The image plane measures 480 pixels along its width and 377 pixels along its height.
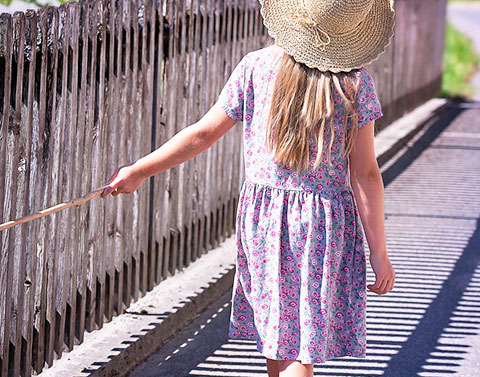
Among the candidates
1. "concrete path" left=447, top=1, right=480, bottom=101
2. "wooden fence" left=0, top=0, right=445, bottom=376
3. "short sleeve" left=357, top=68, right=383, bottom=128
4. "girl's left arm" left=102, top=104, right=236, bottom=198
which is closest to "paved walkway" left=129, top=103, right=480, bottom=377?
"wooden fence" left=0, top=0, right=445, bottom=376

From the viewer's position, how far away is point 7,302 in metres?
3.77

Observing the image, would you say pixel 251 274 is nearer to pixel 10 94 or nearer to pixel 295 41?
pixel 295 41

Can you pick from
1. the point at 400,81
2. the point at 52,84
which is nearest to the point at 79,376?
the point at 52,84

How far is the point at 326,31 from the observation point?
3246mm

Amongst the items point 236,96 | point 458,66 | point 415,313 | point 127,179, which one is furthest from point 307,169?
point 458,66

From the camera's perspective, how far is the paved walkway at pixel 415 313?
475cm

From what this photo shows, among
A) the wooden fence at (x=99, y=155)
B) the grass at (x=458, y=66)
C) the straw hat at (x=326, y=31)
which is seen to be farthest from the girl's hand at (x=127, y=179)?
the grass at (x=458, y=66)

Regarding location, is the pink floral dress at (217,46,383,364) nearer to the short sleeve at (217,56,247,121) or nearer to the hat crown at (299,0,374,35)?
the short sleeve at (217,56,247,121)

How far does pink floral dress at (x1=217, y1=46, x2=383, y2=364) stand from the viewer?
A: 3.26m

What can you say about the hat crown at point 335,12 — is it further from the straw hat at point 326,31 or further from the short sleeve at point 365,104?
the short sleeve at point 365,104

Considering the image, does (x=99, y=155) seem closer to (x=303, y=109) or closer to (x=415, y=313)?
(x=303, y=109)

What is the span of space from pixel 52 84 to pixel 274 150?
115cm

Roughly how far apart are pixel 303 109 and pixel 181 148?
1.43 ft

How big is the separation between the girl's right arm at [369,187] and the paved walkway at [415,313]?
4.80 ft
